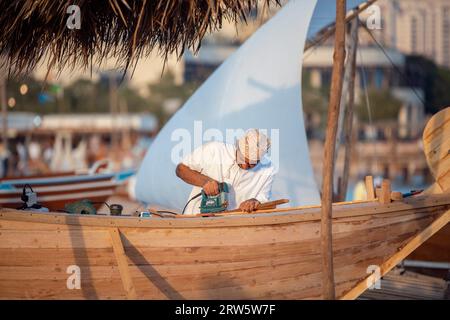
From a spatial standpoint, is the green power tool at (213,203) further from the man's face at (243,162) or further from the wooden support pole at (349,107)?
the wooden support pole at (349,107)

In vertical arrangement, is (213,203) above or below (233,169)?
below

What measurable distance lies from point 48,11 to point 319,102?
187 ft

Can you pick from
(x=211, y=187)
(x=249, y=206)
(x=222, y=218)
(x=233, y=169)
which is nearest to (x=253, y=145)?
(x=233, y=169)

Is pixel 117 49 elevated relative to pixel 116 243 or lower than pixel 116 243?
elevated

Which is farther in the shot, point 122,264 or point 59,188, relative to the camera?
A: point 59,188

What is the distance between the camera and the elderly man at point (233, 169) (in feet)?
27.1

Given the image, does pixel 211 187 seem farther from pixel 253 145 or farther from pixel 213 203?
pixel 253 145

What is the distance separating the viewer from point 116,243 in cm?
712

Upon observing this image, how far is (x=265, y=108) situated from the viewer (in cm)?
1164

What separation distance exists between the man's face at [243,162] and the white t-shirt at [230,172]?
0.06 meters

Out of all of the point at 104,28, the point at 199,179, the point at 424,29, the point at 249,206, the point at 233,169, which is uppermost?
the point at 424,29

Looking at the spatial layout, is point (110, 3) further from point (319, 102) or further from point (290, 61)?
point (319, 102)

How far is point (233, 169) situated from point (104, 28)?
1828mm
